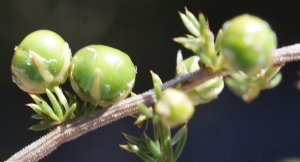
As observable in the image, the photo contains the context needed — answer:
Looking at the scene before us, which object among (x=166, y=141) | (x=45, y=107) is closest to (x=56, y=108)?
(x=45, y=107)

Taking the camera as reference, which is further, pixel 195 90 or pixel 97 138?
pixel 97 138

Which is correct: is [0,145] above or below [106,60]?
below

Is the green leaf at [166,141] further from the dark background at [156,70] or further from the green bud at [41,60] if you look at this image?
the dark background at [156,70]

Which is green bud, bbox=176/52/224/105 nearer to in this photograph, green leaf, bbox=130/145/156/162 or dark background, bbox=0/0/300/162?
green leaf, bbox=130/145/156/162

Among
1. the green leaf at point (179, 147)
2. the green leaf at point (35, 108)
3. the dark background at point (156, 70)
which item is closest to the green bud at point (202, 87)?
the green leaf at point (179, 147)

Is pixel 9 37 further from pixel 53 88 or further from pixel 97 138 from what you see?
pixel 53 88

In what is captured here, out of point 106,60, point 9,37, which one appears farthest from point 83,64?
point 9,37

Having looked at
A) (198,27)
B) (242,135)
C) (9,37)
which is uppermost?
(198,27)

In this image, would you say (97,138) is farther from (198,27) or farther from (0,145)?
(198,27)

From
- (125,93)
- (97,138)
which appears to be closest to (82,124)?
(125,93)
